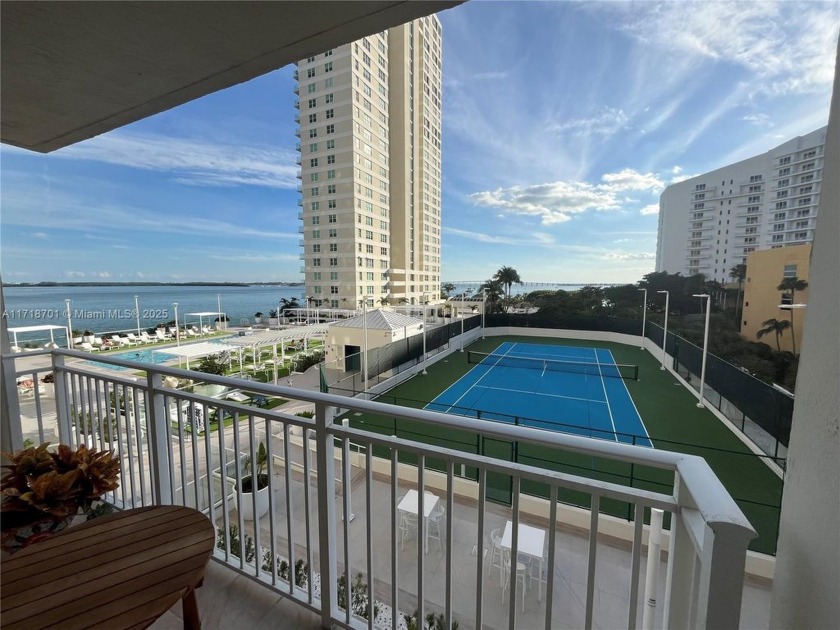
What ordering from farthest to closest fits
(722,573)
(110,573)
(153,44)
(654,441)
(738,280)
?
(738,280) < (654,441) < (153,44) < (110,573) < (722,573)

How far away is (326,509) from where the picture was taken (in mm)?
1266

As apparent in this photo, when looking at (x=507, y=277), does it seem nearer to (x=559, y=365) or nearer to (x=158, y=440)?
(x=559, y=365)

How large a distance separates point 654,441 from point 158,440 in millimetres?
8857

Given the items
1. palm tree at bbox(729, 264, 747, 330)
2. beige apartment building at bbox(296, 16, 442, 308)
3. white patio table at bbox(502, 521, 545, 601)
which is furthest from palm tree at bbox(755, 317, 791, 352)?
beige apartment building at bbox(296, 16, 442, 308)

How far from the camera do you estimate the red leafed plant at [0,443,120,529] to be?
4.17 feet

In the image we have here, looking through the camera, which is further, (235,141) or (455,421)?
(235,141)

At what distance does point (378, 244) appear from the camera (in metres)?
33.8

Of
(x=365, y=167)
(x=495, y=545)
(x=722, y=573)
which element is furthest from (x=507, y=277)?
(x=722, y=573)

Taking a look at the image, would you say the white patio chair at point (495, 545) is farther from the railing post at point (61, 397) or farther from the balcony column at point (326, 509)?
the railing post at point (61, 397)

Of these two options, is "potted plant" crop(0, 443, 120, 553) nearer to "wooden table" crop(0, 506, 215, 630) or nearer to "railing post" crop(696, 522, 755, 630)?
"wooden table" crop(0, 506, 215, 630)

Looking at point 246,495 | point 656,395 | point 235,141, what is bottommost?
point 656,395

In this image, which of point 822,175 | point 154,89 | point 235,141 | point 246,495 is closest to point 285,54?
point 154,89

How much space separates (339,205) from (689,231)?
25333 mm

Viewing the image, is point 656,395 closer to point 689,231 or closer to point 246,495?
point 689,231
